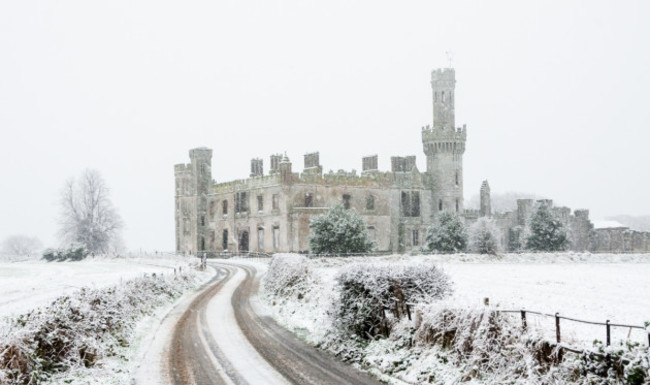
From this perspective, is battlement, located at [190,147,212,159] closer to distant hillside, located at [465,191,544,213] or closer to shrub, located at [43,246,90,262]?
shrub, located at [43,246,90,262]

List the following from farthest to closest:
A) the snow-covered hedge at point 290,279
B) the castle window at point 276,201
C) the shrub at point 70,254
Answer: the shrub at point 70,254 < the castle window at point 276,201 < the snow-covered hedge at point 290,279

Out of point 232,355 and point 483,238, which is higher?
point 483,238

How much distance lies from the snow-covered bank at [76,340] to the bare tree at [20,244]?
345 ft

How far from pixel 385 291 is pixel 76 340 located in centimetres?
685

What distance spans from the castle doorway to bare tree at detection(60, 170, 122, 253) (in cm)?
1758

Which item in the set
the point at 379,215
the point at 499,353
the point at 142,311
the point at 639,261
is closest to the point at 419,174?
the point at 379,215

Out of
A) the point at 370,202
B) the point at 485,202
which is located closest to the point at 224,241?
the point at 370,202

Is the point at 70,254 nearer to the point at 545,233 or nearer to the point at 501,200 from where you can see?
the point at 545,233

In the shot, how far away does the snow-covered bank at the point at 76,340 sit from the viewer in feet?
35.7

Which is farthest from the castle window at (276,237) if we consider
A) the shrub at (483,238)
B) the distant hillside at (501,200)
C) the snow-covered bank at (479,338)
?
the distant hillside at (501,200)

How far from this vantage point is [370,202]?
62875 millimetres

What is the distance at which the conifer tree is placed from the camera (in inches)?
2138

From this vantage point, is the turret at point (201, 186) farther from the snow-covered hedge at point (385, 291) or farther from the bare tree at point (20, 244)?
the bare tree at point (20, 244)

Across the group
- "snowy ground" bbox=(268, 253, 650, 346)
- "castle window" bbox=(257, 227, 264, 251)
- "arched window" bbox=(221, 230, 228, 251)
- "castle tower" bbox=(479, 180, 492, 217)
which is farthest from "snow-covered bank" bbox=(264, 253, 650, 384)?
"castle tower" bbox=(479, 180, 492, 217)
